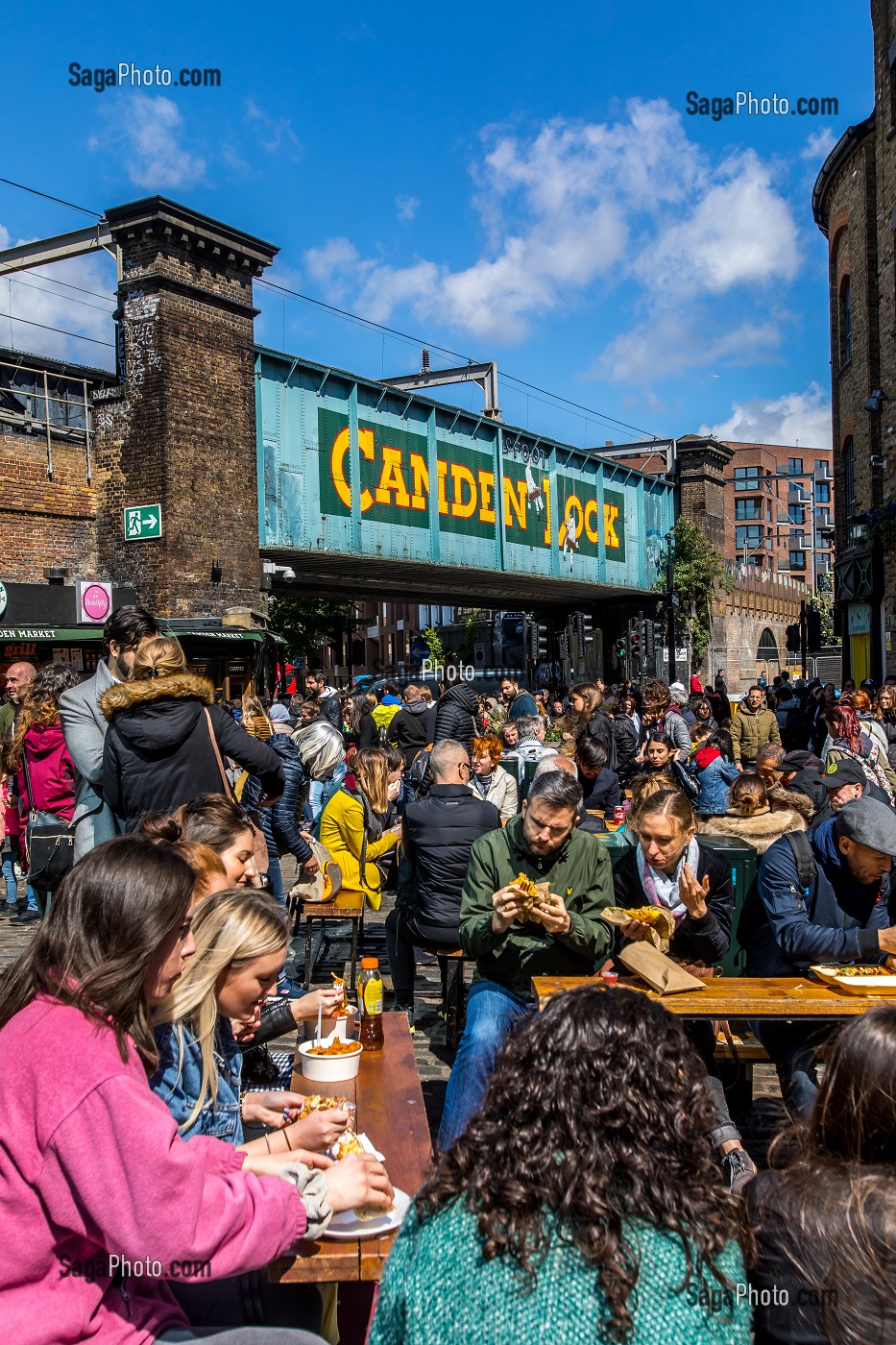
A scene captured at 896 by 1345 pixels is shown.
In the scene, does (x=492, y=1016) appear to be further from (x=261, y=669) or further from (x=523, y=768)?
(x=261, y=669)

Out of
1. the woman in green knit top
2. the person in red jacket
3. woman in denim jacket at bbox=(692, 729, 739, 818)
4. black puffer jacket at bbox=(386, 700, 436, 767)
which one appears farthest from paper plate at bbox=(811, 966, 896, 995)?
black puffer jacket at bbox=(386, 700, 436, 767)

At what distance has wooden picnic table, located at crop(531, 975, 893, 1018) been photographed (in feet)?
12.5

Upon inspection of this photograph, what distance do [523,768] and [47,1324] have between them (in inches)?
342

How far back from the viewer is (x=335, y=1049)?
357 cm

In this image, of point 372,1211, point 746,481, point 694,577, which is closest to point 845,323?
point 694,577

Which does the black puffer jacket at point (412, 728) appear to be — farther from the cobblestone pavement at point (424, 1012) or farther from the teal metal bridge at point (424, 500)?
the teal metal bridge at point (424, 500)

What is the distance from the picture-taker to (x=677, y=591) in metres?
33.4

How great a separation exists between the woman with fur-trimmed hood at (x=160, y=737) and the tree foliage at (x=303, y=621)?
34694 mm

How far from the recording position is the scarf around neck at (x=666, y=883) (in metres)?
4.77

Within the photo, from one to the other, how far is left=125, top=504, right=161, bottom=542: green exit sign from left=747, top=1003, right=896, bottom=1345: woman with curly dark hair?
52.2ft

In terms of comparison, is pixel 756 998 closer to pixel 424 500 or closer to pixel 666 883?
pixel 666 883

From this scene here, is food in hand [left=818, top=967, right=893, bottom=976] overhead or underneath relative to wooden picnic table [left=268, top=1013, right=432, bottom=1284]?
overhead

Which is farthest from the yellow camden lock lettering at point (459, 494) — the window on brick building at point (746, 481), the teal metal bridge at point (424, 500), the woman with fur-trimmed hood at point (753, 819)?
the window on brick building at point (746, 481)

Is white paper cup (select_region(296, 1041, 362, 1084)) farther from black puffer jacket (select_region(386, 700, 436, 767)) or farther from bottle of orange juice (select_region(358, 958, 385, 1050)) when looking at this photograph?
black puffer jacket (select_region(386, 700, 436, 767))
